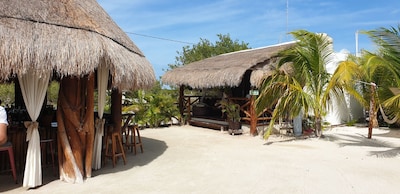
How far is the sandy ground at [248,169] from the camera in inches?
187

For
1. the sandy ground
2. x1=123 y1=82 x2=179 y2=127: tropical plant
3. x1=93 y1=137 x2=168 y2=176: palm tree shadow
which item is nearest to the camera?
the sandy ground

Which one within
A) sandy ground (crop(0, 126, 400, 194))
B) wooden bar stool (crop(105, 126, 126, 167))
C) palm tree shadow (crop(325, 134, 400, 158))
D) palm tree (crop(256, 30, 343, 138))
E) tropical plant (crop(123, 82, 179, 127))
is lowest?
sandy ground (crop(0, 126, 400, 194))

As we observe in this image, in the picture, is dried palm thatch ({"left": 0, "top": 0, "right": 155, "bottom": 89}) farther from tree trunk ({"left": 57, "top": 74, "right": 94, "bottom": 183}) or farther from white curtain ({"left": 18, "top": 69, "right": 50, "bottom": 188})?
tree trunk ({"left": 57, "top": 74, "right": 94, "bottom": 183})

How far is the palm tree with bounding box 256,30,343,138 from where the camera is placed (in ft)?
27.0

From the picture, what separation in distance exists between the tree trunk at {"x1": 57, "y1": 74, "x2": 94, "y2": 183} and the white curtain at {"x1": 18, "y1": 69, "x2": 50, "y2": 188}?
363 millimetres

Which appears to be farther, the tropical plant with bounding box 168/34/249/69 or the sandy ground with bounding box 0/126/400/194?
the tropical plant with bounding box 168/34/249/69

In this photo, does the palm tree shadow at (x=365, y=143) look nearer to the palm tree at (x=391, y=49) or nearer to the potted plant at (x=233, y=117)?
the palm tree at (x=391, y=49)

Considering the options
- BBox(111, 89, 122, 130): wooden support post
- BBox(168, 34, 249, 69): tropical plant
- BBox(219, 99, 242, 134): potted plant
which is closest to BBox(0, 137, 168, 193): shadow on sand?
BBox(111, 89, 122, 130): wooden support post

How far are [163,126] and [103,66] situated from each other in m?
6.96

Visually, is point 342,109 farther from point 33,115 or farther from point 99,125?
point 33,115

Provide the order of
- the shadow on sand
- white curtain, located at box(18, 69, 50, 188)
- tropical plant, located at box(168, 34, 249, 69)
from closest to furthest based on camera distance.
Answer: white curtain, located at box(18, 69, 50, 188) → the shadow on sand → tropical plant, located at box(168, 34, 249, 69)

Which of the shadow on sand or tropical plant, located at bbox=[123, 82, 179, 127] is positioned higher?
tropical plant, located at bbox=[123, 82, 179, 127]

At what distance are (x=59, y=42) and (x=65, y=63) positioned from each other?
1.07 ft

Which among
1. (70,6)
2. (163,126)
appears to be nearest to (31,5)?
(70,6)
